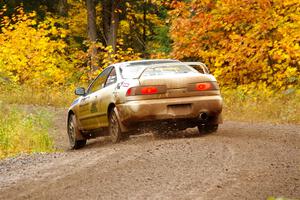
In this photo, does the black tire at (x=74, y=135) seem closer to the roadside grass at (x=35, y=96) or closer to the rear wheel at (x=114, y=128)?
the rear wheel at (x=114, y=128)

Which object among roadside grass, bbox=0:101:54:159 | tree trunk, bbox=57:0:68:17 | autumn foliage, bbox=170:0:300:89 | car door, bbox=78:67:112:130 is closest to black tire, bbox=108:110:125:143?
car door, bbox=78:67:112:130

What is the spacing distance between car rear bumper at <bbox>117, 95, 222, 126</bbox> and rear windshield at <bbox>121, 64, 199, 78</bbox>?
579 millimetres

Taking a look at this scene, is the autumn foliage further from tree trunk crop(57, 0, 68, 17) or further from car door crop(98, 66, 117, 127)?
tree trunk crop(57, 0, 68, 17)

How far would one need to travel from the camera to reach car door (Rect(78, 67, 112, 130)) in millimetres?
12992

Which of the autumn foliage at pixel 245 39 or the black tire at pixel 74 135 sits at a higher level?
the autumn foliage at pixel 245 39

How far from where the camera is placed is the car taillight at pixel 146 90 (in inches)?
461

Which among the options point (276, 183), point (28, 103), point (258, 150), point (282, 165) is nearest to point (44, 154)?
point (258, 150)

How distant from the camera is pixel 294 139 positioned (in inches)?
463

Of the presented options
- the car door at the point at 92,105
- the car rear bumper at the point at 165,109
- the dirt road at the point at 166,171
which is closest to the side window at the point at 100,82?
the car door at the point at 92,105

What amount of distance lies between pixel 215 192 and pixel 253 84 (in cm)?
1349

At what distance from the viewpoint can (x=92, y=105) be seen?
519 inches

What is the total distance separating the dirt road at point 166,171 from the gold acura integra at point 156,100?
0.41m

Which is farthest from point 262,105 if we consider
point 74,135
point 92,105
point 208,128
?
point 92,105

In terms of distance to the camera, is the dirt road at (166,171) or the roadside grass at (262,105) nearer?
the dirt road at (166,171)
